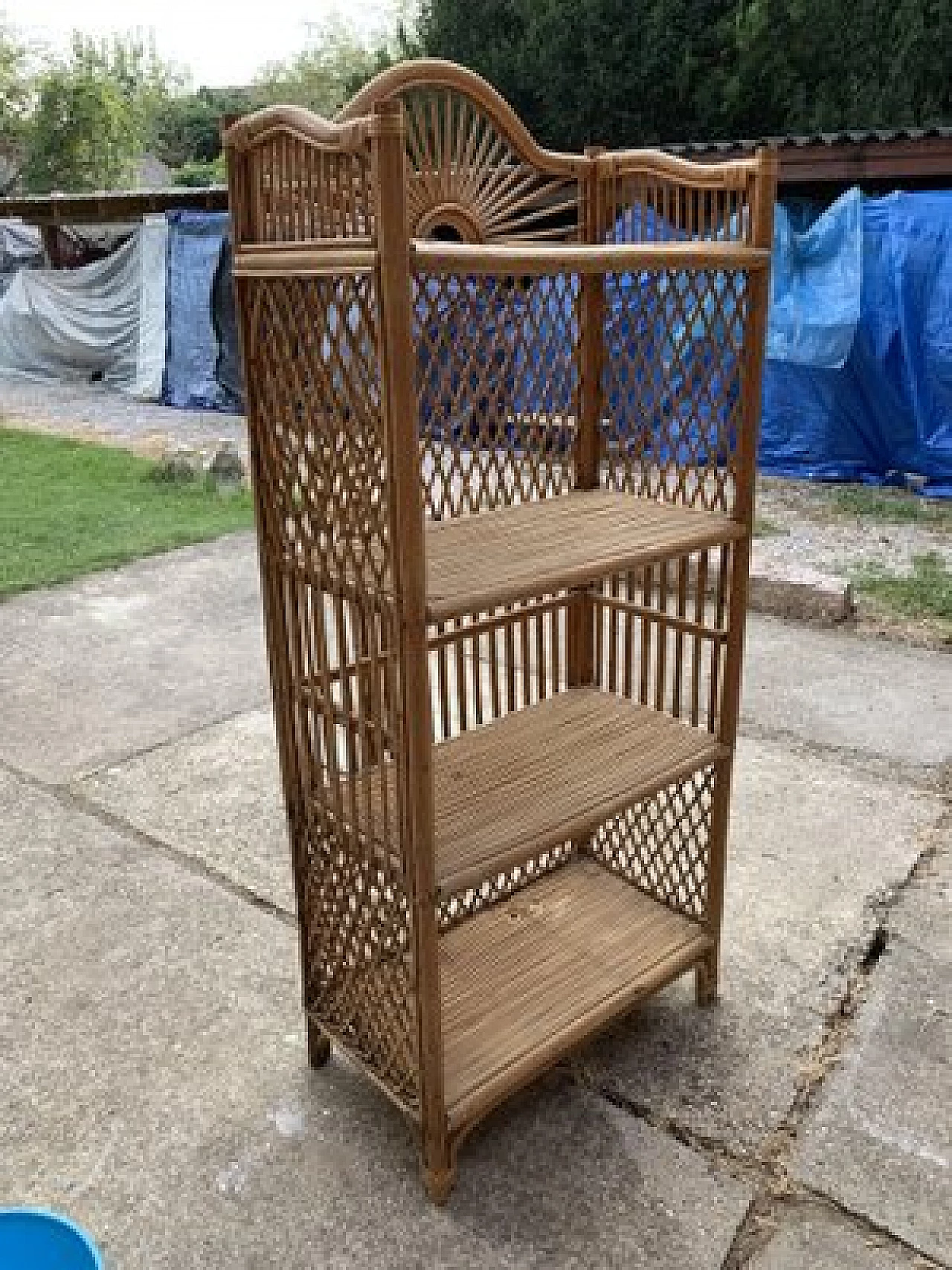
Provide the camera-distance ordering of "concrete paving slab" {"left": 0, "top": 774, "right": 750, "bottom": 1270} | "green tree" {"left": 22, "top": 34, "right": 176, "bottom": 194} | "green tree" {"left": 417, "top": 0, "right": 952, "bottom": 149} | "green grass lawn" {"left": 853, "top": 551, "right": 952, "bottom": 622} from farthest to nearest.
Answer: "green tree" {"left": 22, "top": 34, "right": 176, "bottom": 194} → "green tree" {"left": 417, "top": 0, "right": 952, "bottom": 149} → "green grass lawn" {"left": 853, "top": 551, "right": 952, "bottom": 622} → "concrete paving slab" {"left": 0, "top": 774, "right": 750, "bottom": 1270}

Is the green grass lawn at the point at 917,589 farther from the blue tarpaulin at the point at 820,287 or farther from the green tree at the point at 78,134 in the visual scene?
the green tree at the point at 78,134

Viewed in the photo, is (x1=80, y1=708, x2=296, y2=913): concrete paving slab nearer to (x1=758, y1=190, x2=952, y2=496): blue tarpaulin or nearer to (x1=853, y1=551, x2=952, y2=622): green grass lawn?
(x1=853, y1=551, x2=952, y2=622): green grass lawn

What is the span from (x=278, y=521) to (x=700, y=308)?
32.8 inches

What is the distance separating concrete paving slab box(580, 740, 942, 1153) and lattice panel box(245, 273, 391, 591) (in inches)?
42.9

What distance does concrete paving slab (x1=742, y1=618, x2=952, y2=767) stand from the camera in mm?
3131

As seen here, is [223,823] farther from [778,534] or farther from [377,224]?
[778,534]

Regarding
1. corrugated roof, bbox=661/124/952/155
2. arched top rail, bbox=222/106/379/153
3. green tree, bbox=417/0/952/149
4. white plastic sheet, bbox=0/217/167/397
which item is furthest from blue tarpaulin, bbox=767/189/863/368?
white plastic sheet, bbox=0/217/167/397

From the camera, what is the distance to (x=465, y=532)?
1.73 meters

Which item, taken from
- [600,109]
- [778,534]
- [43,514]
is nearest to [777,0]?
[600,109]

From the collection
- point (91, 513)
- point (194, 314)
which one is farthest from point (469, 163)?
point (194, 314)

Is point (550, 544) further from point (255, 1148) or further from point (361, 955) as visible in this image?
point (255, 1148)

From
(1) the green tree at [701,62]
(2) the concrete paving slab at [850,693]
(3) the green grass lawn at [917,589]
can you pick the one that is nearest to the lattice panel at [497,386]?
(2) the concrete paving slab at [850,693]

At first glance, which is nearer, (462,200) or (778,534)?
(462,200)

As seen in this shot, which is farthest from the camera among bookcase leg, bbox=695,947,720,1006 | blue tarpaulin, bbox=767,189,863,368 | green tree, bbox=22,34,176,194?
green tree, bbox=22,34,176,194
